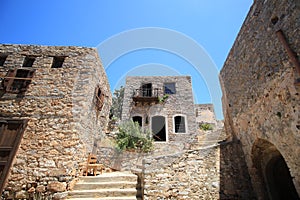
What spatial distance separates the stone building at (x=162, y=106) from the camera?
1071 cm

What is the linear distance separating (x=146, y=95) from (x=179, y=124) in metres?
3.54

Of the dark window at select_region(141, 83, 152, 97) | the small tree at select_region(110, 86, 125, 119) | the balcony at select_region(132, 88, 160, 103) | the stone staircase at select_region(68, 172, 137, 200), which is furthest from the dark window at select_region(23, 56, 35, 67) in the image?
the small tree at select_region(110, 86, 125, 119)

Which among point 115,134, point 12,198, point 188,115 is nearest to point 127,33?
point 115,134

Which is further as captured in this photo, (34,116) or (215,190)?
(34,116)

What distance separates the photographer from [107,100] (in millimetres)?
8156

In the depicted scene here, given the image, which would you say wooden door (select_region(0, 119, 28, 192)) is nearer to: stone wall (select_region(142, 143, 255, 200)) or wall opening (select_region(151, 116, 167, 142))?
stone wall (select_region(142, 143, 255, 200))

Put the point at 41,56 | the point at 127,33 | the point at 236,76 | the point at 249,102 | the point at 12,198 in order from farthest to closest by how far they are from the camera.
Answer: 1. the point at 127,33
2. the point at 41,56
3. the point at 236,76
4. the point at 249,102
5. the point at 12,198

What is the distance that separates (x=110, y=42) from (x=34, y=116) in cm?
514

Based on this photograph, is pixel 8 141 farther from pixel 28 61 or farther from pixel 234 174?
pixel 234 174

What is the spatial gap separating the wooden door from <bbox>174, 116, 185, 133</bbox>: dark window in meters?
8.79

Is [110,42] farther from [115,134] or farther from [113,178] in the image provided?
[113,178]

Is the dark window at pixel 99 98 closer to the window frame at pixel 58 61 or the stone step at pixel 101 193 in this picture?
the window frame at pixel 58 61

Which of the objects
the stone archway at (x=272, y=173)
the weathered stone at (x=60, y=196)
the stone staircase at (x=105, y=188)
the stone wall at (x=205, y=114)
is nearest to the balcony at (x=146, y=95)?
the stone wall at (x=205, y=114)

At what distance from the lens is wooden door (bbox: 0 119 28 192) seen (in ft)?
12.9
